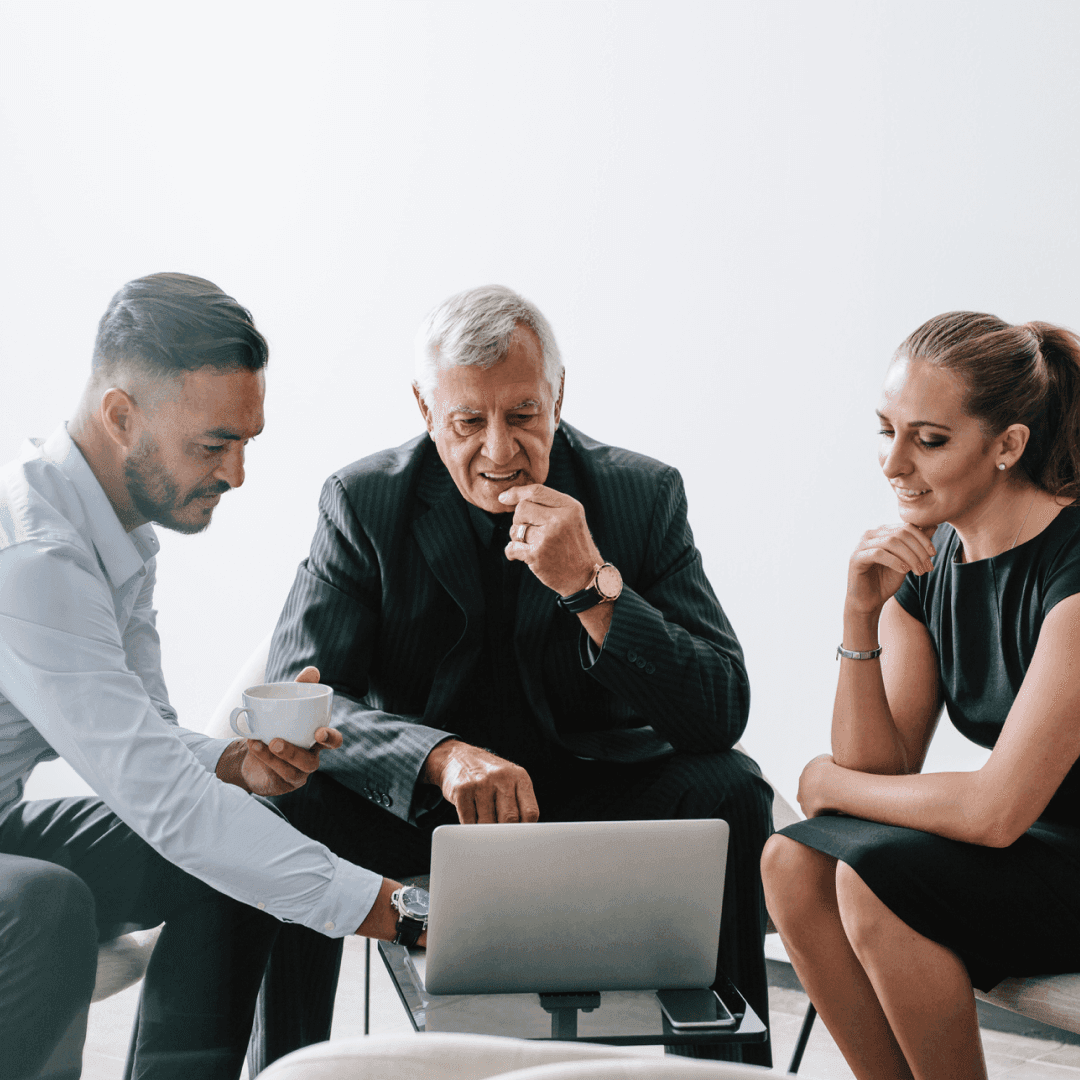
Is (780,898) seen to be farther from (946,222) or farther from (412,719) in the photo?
(946,222)

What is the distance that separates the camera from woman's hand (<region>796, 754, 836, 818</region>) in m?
1.64

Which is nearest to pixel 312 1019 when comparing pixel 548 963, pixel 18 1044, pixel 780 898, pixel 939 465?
pixel 18 1044

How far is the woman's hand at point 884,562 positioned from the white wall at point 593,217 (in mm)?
883

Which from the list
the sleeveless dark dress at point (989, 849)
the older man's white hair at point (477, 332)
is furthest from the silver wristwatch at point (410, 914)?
the older man's white hair at point (477, 332)

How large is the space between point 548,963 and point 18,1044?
62 centimetres

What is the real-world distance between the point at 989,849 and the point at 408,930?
75 cm

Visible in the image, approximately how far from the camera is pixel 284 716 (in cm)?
139

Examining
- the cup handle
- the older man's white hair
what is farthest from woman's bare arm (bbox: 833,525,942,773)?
the cup handle

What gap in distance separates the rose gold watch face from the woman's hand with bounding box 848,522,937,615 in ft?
1.09

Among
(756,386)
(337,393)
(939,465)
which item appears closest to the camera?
(939,465)

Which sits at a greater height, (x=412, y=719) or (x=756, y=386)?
(x=756, y=386)

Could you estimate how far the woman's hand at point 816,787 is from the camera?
1637 millimetres

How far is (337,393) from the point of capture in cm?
311

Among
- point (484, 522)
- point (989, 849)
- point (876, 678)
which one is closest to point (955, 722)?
point (876, 678)
